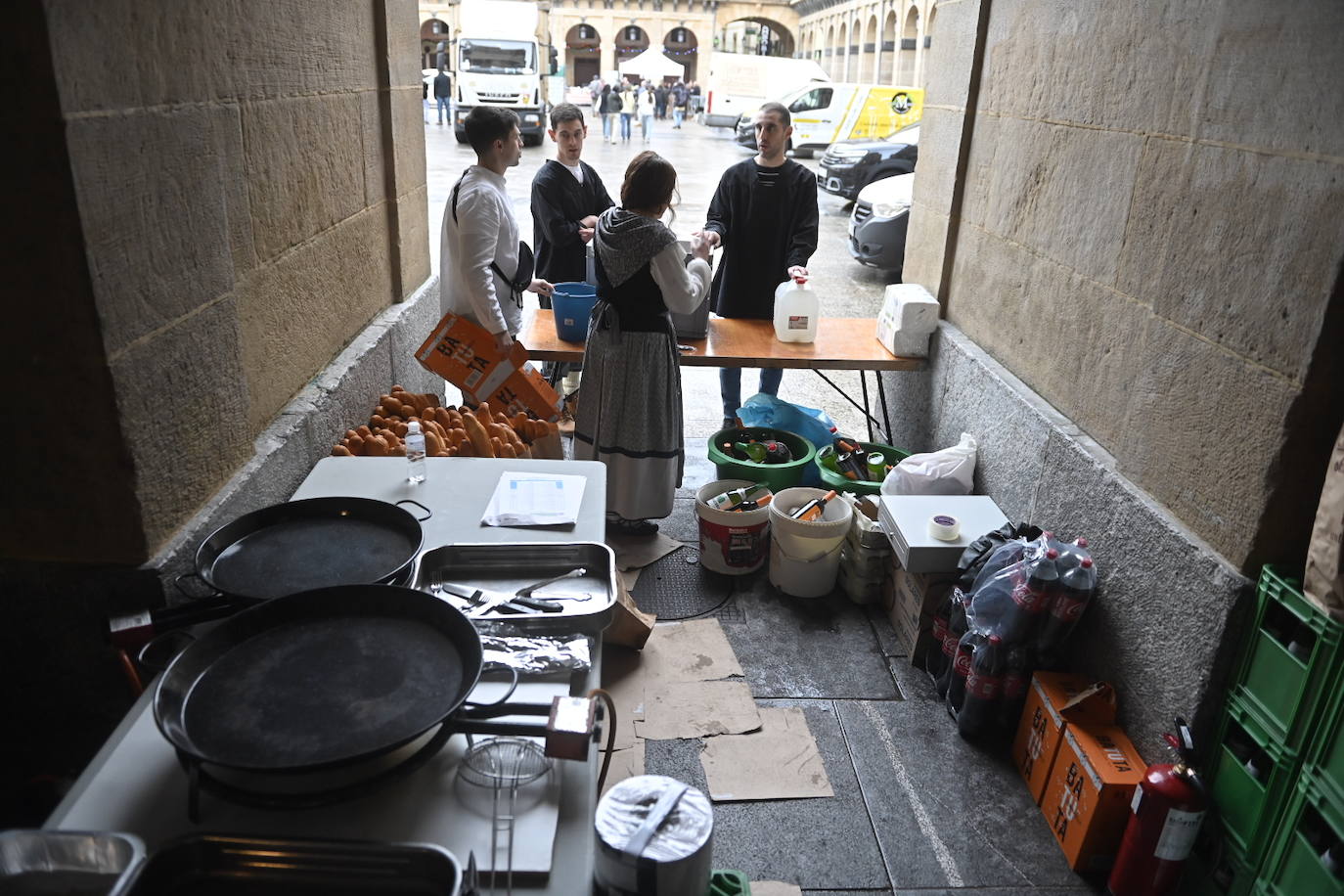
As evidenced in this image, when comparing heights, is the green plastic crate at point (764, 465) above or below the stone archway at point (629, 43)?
below

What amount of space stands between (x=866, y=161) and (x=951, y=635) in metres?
12.6

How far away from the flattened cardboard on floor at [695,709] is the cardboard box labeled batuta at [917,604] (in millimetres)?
750

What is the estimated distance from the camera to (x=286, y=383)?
3432 millimetres

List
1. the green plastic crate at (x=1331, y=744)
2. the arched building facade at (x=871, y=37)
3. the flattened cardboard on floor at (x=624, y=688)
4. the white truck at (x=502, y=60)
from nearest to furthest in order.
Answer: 1. the green plastic crate at (x=1331, y=744)
2. the flattened cardboard on floor at (x=624, y=688)
3. the white truck at (x=502, y=60)
4. the arched building facade at (x=871, y=37)

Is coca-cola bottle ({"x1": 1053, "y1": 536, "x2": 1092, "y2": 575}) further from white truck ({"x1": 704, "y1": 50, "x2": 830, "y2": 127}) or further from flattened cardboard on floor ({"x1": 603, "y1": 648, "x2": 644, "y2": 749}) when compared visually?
white truck ({"x1": 704, "y1": 50, "x2": 830, "y2": 127})

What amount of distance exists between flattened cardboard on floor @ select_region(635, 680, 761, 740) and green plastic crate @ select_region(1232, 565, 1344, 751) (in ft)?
5.45

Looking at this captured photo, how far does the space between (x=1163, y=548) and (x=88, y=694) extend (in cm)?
305

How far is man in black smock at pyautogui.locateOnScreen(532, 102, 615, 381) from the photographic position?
18.3 ft

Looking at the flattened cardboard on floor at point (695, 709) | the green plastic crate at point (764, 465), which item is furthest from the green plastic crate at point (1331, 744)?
the green plastic crate at point (764, 465)

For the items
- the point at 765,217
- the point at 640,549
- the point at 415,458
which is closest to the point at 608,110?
the point at 765,217

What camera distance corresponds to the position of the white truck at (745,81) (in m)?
28.4

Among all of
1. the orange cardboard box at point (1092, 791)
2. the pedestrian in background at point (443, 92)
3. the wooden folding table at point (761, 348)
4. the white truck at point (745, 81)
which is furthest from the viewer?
the white truck at point (745, 81)

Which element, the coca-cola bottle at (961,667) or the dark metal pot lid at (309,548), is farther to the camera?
the coca-cola bottle at (961,667)

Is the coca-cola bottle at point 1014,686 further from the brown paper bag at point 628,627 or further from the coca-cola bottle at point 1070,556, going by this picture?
the brown paper bag at point 628,627
